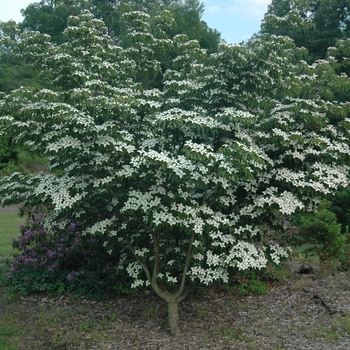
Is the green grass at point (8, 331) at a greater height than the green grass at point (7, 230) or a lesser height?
lesser

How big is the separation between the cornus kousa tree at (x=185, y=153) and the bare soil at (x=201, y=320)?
53cm

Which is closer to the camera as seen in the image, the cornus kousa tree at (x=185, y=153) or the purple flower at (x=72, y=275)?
the cornus kousa tree at (x=185, y=153)

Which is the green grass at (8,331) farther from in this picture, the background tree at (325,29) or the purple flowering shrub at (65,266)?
the background tree at (325,29)

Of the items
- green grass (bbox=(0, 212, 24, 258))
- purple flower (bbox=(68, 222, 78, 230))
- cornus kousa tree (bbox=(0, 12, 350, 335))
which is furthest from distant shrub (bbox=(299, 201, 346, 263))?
green grass (bbox=(0, 212, 24, 258))

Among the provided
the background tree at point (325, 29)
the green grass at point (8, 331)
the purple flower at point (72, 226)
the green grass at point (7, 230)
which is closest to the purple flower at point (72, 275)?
the purple flower at point (72, 226)

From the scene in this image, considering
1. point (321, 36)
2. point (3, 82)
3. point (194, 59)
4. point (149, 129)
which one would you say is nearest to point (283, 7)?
point (321, 36)

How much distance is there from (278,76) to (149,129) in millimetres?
1709

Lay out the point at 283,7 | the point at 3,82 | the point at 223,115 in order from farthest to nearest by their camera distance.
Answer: the point at 283,7
the point at 3,82
the point at 223,115

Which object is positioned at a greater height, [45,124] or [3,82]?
[3,82]

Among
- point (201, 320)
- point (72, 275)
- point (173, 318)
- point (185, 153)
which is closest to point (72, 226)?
point (72, 275)

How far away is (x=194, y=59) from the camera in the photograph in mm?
6113

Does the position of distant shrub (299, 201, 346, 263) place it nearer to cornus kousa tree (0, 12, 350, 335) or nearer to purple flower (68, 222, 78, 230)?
cornus kousa tree (0, 12, 350, 335)

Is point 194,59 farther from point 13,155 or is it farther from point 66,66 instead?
point 13,155

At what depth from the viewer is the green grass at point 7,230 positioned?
371 inches
